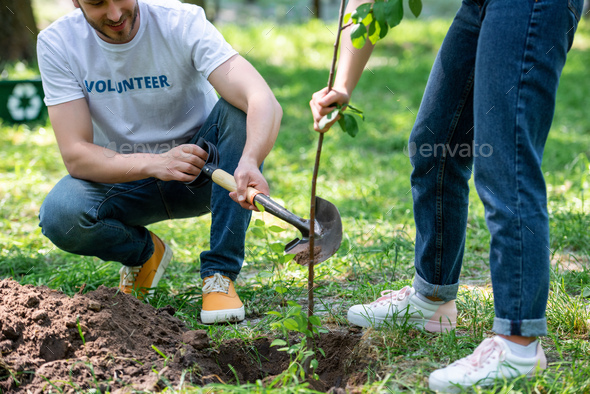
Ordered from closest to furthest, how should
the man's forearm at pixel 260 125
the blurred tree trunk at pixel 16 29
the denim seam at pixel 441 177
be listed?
1. the denim seam at pixel 441 177
2. the man's forearm at pixel 260 125
3. the blurred tree trunk at pixel 16 29

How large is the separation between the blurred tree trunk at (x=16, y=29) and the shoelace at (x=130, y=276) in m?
6.13

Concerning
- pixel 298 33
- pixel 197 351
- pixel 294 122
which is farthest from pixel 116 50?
pixel 298 33

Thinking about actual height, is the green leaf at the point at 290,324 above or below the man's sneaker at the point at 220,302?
above

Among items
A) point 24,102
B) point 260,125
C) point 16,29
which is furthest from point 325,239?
point 16,29

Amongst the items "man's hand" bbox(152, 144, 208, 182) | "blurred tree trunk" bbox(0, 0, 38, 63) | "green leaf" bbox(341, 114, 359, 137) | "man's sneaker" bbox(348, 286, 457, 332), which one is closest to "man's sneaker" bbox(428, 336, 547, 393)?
"man's sneaker" bbox(348, 286, 457, 332)

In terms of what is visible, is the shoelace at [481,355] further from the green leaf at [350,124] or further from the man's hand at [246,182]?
the man's hand at [246,182]

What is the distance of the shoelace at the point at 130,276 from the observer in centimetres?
253

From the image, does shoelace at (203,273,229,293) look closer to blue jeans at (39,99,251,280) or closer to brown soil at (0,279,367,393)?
blue jeans at (39,99,251,280)

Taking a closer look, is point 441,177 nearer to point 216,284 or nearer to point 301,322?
point 301,322

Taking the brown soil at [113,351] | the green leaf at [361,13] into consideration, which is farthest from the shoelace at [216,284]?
the green leaf at [361,13]

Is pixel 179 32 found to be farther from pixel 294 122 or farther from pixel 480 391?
pixel 294 122

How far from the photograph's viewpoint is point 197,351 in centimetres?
184

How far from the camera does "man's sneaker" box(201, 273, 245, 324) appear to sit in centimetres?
220

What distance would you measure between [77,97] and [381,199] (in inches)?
89.1
